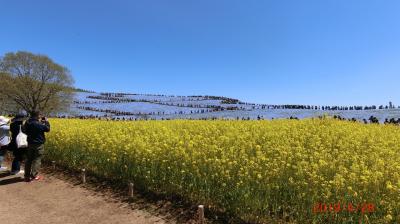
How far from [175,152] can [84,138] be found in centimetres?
516

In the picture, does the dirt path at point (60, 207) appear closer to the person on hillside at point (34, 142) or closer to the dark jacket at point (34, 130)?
the person on hillside at point (34, 142)

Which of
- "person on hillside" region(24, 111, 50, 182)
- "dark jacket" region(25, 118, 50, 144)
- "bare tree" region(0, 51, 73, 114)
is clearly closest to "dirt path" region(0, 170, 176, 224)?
"person on hillside" region(24, 111, 50, 182)

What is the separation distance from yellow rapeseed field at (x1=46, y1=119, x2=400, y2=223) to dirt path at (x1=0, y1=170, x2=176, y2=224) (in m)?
0.94

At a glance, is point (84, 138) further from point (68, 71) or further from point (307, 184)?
point (68, 71)

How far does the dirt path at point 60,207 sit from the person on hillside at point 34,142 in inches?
16.8

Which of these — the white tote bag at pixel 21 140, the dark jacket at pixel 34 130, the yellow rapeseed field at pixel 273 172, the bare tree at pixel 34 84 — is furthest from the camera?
the bare tree at pixel 34 84

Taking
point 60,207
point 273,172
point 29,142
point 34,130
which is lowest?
point 60,207

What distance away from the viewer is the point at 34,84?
58500 millimetres

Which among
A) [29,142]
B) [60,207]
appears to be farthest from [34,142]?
[60,207]

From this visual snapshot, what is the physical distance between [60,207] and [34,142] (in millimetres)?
3205

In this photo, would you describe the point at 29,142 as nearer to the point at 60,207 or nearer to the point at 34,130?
the point at 34,130

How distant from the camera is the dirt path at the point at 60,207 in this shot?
8.88 metres

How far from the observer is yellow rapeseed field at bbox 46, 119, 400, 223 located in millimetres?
6566

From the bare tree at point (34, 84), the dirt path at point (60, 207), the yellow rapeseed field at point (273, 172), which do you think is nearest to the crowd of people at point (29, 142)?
the dirt path at point (60, 207)
